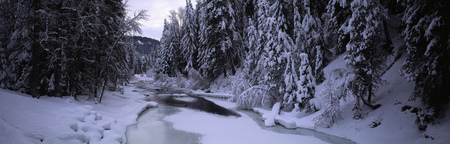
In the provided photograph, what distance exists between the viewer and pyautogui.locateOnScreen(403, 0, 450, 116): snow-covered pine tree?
6.85 m

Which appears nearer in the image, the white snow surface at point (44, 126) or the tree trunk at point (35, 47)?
the white snow surface at point (44, 126)

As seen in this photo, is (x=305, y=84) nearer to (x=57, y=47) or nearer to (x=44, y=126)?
(x=44, y=126)

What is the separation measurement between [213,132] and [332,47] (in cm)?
1755

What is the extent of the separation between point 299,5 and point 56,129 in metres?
13.7

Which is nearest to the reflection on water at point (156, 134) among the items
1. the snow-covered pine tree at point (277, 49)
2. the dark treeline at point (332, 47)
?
the dark treeline at point (332, 47)

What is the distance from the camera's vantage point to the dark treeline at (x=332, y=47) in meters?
7.33

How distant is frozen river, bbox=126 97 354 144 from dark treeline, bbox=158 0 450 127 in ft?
7.17

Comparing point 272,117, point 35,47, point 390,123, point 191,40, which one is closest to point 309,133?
point 272,117

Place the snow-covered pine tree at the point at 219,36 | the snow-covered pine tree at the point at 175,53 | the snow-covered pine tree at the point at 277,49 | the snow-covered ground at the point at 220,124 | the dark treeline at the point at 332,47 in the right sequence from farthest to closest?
the snow-covered pine tree at the point at 175,53 < the snow-covered pine tree at the point at 219,36 < the snow-covered pine tree at the point at 277,49 < the dark treeline at the point at 332,47 < the snow-covered ground at the point at 220,124

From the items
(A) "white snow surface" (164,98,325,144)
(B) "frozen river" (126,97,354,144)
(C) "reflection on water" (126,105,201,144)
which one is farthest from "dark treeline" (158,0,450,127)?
(C) "reflection on water" (126,105,201,144)

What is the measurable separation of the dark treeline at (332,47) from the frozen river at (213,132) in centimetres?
219

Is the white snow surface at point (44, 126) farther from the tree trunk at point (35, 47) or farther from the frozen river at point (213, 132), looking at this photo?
the tree trunk at point (35, 47)

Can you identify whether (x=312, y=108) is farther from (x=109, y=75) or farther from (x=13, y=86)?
(x=13, y=86)

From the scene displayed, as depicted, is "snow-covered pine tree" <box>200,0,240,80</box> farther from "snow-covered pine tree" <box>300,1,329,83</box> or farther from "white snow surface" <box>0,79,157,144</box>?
"white snow surface" <box>0,79,157,144</box>
